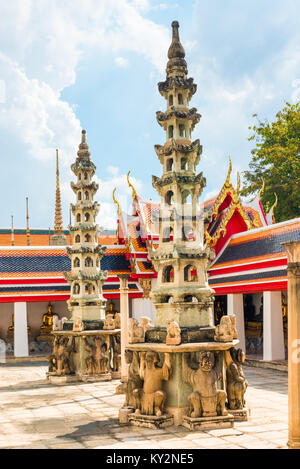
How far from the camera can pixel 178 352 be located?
31.9 ft

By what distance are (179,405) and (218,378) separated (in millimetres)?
813

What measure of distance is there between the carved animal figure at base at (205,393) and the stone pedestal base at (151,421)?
426mm

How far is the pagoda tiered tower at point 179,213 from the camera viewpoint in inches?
Result: 409

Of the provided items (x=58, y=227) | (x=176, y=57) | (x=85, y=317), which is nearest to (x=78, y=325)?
(x=85, y=317)

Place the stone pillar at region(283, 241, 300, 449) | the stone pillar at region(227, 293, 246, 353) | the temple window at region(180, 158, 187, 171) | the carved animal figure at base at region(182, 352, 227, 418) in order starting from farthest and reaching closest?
the stone pillar at region(227, 293, 246, 353), the temple window at region(180, 158, 187, 171), the carved animal figure at base at region(182, 352, 227, 418), the stone pillar at region(283, 241, 300, 449)

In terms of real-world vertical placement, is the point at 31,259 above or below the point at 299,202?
below

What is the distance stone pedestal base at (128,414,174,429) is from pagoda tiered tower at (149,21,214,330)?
1647mm

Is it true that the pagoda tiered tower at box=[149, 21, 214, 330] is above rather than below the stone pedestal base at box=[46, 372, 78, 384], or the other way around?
above

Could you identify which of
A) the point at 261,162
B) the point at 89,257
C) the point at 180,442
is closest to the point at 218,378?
the point at 180,442

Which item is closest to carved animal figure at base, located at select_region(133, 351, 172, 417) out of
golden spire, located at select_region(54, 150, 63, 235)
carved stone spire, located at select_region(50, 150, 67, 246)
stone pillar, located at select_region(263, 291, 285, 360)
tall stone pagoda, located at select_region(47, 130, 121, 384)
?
tall stone pagoda, located at select_region(47, 130, 121, 384)

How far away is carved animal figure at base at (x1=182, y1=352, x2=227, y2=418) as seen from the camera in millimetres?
9289

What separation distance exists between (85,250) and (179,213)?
6671 millimetres

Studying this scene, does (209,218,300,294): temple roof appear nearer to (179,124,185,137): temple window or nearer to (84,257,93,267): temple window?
(84,257,93,267): temple window
